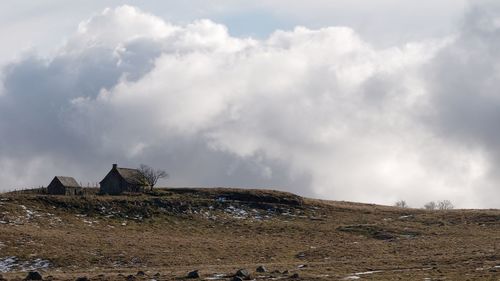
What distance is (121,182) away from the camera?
334ft

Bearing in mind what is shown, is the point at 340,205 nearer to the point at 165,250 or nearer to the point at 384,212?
the point at 384,212

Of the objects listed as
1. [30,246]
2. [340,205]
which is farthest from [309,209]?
[30,246]

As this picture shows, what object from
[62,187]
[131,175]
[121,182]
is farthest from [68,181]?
[131,175]

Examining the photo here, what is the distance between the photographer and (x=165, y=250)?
2339 inches

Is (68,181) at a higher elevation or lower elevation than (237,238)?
higher

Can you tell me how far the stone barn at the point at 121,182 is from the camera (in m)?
101

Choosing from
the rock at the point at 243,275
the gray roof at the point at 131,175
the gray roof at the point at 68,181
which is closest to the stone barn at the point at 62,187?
the gray roof at the point at 68,181

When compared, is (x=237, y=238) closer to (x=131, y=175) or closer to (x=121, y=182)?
(x=121, y=182)

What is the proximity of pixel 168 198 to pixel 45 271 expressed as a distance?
3490 cm

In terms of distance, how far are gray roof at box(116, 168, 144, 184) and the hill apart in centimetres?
754

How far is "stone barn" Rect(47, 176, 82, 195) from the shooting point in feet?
327

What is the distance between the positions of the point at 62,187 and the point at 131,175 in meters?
10.2

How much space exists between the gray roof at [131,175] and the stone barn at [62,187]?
6.72 meters

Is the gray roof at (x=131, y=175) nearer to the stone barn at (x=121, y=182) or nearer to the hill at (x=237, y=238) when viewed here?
the stone barn at (x=121, y=182)
